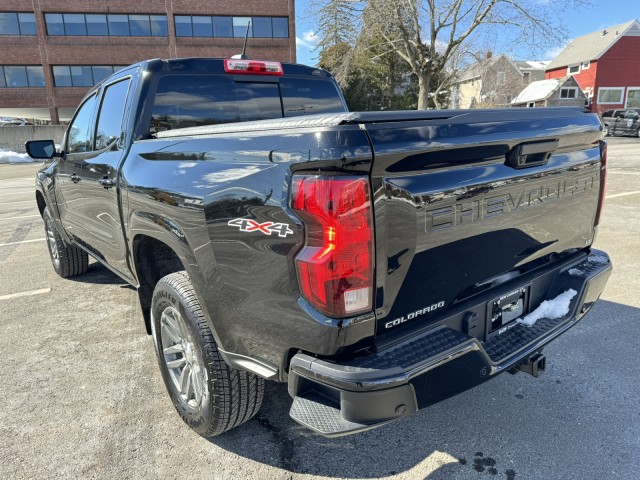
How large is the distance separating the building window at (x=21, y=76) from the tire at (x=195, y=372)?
40.6 m

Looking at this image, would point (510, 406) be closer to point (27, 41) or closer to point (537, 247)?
point (537, 247)

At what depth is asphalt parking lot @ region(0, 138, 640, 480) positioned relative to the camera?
232cm

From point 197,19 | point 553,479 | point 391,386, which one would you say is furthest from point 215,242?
point 197,19

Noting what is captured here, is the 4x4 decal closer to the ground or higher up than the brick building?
closer to the ground

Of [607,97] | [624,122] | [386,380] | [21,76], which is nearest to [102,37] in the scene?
[21,76]

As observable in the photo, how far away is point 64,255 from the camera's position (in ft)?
17.3

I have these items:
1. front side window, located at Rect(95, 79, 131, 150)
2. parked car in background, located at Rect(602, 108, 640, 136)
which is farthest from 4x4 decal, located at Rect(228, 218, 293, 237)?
parked car in background, located at Rect(602, 108, 640, 136)

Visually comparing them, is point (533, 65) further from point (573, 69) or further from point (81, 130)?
point (81, 130)

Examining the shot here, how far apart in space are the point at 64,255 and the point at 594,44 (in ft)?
188

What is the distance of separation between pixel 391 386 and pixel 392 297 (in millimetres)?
327

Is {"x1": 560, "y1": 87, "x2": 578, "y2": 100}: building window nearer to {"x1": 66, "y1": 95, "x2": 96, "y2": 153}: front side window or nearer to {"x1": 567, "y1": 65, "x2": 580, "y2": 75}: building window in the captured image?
{"x1": 567, "y1": 65, "x2": 580, "y2": 75}: building window

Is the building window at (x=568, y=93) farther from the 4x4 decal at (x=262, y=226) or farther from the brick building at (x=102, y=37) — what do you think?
the 4x4 decal at (x=262, y=226)

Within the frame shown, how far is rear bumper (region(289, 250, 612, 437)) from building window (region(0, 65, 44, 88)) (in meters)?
41.8

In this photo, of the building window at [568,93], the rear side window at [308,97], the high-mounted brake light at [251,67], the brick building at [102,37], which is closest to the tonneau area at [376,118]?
the high-mounted brake light at [251,67]
